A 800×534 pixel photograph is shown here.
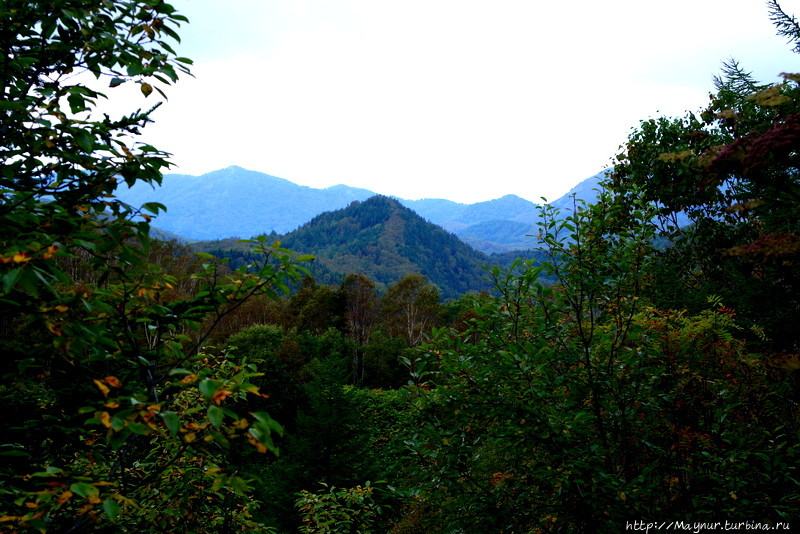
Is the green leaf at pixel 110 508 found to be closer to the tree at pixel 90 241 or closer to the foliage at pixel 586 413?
the tree at pixel 90 241

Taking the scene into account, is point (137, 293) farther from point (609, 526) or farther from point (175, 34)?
point (609, 526)

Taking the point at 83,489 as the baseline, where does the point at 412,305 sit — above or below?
below

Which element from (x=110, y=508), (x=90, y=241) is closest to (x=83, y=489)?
(x=110, y=508)

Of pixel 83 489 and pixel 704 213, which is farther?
pixel 704 213

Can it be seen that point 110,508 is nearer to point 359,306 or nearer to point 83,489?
point 83,489

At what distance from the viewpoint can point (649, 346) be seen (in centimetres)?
452

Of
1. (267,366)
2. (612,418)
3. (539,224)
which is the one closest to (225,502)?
(612,418)

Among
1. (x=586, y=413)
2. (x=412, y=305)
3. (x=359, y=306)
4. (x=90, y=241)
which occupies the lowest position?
(x=412, y=305)

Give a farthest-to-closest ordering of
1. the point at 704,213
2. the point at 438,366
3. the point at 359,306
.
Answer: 1. the point at 359,306
2. the point at 704,213
3. the point at 438,366

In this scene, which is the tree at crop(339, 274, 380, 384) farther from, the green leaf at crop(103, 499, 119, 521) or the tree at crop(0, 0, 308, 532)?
the green leaf at crop(103, 499, 119, 521)

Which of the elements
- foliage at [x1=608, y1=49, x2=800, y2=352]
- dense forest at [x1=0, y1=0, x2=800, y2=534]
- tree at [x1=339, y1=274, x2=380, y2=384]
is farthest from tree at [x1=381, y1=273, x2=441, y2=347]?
dense forest at [x1=0, y1=0, x2=800, y2=534]

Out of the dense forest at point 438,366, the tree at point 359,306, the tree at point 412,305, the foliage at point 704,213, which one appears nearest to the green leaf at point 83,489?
the dense forest at point 438,366

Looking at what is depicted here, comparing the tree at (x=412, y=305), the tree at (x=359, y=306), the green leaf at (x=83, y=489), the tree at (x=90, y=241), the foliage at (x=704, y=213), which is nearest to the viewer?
the green leaf at (x=83, y=489)

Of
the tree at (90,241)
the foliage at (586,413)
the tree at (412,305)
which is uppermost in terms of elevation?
the tree at (90,241)
